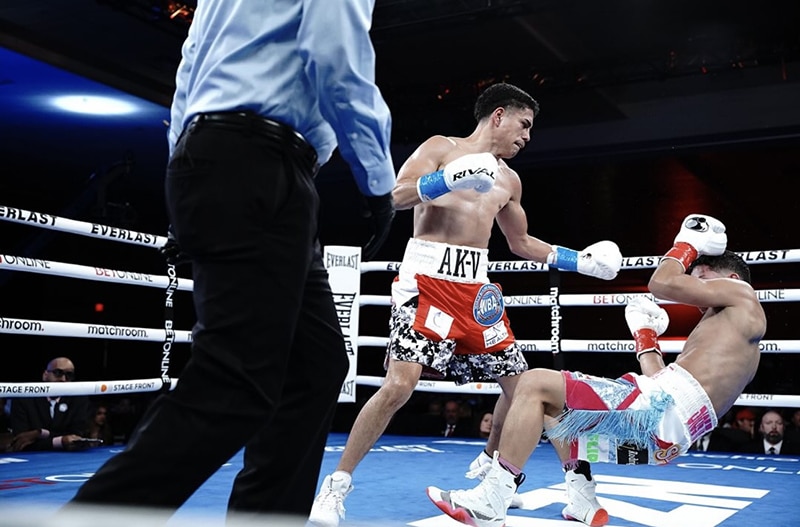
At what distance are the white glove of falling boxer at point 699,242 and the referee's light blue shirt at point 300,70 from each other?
1.38m

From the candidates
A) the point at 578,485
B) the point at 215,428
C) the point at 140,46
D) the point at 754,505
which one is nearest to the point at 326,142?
the point at 215,428

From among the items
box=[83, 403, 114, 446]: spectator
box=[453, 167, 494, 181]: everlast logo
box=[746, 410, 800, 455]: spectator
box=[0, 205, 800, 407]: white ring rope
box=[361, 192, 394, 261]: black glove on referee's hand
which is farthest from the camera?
box=[83, 403, 114, 446]: spectator

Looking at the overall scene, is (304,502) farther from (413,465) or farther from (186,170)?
(413,465)

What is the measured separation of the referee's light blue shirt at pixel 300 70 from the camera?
3.50ft

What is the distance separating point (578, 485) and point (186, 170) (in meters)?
1.52

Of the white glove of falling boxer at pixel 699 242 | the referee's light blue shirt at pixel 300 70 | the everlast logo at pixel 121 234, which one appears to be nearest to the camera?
the referee's light blue shirt at pixel 300 70

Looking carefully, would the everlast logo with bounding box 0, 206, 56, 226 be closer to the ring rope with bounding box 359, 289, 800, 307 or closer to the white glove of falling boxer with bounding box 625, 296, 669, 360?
the ring rope with bounding box 359, 289, 800, 307

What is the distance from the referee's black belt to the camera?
43.3 inches

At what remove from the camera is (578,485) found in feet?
7.07

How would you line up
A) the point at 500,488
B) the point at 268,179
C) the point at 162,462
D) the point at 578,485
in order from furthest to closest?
the point at 578,485, the point at 500,488, the point at 268,179, the point at 162,462

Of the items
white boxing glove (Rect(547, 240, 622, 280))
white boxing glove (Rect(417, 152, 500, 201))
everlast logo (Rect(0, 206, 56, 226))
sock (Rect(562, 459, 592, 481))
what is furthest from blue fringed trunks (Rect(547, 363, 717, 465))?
everlast logo (Rect(0, 206, 56, 226))

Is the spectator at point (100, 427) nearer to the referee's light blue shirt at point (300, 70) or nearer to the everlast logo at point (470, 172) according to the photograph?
the everlast logo at point (470, 172)

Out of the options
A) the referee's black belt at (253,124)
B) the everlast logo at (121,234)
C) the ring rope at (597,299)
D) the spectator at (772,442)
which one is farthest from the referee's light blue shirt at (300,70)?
the spectator at (772,442)

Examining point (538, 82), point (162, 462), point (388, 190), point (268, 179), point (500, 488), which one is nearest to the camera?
point (162, 462)
